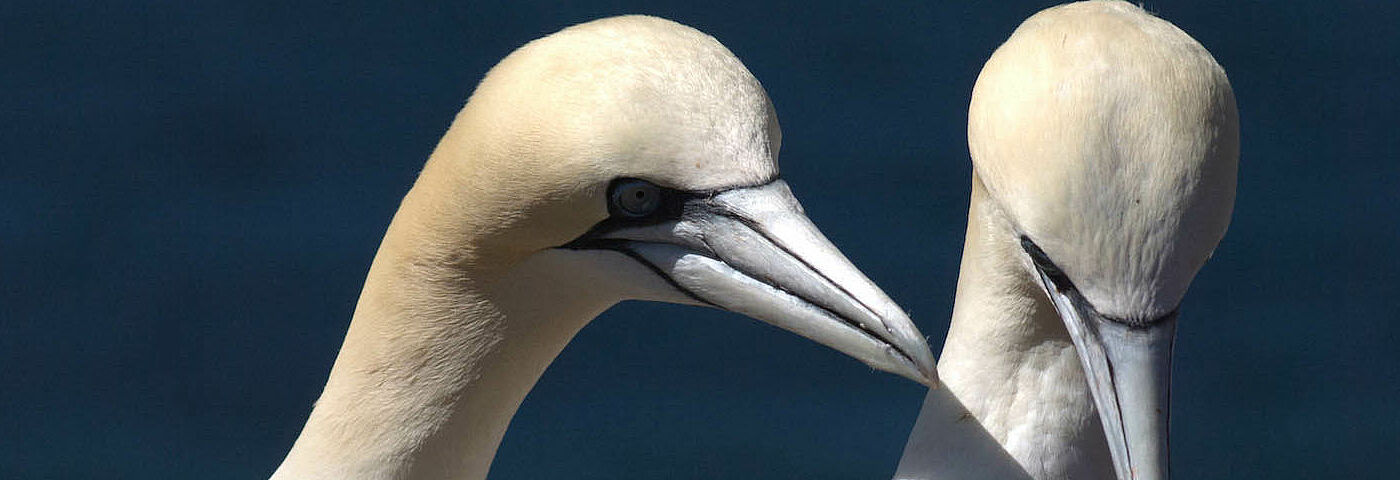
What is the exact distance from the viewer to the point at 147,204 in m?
10.7

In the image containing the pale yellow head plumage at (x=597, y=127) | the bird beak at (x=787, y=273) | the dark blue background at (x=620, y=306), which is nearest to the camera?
the pale yellow head plumage at (x=597, y=127)

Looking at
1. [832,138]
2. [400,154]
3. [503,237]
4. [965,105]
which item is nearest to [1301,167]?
[965,105]

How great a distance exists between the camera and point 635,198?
16.1ft

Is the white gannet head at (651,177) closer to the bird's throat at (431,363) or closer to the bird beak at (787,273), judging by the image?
the bird beak at (787,273)

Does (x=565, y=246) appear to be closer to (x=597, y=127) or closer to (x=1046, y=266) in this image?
(x=597, y=127)

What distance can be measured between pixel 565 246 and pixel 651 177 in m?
0.39

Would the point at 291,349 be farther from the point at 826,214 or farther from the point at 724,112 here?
the point at 724,112

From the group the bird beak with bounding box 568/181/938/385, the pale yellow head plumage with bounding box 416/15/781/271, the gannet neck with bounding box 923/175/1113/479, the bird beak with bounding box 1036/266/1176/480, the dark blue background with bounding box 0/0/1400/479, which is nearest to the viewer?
the pale yellow head plumage with bounding box 416/15/781/271

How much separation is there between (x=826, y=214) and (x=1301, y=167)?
2553mm

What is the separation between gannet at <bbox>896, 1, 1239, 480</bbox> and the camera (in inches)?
195

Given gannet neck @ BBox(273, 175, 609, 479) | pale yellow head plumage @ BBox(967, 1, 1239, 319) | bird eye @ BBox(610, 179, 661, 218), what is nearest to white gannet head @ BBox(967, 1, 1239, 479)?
pale yellow head plumage @ BBox(967, 1, 1239, 319)

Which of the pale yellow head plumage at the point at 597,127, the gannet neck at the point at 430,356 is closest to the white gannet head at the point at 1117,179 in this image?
the pale yellow head plumage at the point at 597,127

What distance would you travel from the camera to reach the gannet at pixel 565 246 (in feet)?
15.6

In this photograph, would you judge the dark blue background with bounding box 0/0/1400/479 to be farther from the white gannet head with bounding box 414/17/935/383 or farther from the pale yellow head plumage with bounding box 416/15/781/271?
the pale yellow head plumage with bounding box 416/15/781/271
